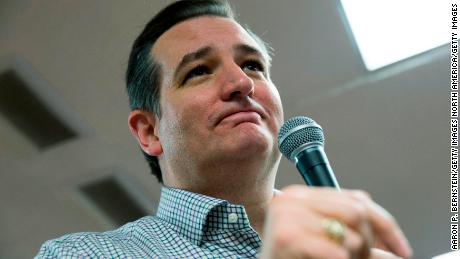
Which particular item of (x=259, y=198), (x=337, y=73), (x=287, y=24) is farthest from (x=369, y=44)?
(x=259, y=198)

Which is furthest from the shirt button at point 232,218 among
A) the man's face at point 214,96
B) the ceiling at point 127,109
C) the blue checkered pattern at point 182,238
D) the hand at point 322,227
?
the ceiling at point 127,109

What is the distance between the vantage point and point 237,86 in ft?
3.83

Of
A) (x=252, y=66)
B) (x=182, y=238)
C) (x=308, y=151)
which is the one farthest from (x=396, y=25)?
(x=308, y=151)

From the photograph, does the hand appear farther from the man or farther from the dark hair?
the dark hair

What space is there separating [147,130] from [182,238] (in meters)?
0.42

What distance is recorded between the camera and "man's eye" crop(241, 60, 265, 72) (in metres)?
1.32

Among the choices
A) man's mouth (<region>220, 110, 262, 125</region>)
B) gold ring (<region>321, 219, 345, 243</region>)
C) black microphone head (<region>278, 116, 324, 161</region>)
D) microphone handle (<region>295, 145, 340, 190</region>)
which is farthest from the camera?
man's mouth (<region>220, 110, 262, 125</region>)

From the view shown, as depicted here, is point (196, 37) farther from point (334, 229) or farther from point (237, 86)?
point (334, 229)

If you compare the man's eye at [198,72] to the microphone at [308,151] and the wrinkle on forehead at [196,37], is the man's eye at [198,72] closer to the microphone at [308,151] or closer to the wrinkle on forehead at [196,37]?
the wrinkle on forehead at [196,37]

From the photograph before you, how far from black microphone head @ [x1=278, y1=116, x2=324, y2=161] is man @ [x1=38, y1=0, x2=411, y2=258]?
139mm

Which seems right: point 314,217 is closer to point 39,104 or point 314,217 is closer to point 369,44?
point 369,44

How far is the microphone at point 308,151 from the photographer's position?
0.67 meters

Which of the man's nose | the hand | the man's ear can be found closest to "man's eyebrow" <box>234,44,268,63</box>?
the man's nose

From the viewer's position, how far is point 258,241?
1.07 metres
